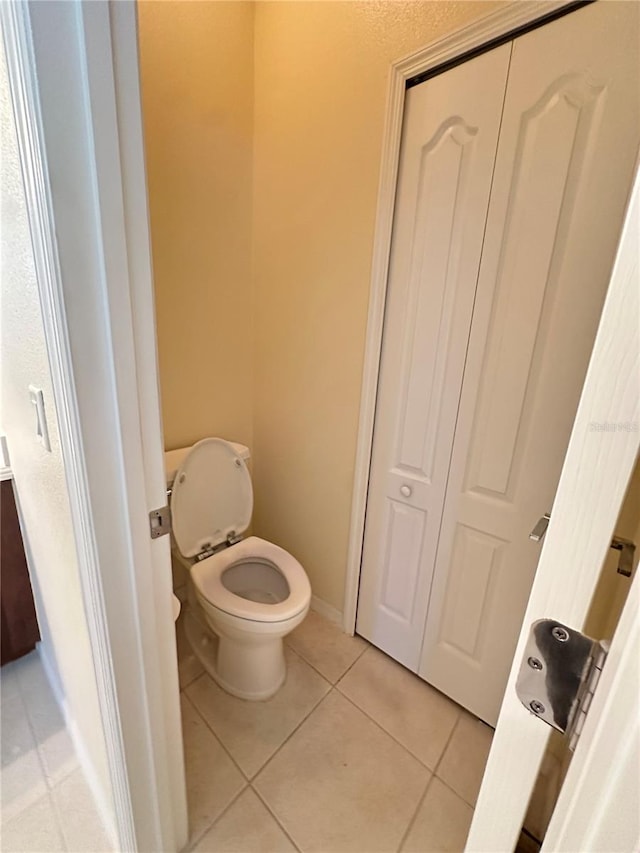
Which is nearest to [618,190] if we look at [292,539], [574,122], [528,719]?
[574,122]

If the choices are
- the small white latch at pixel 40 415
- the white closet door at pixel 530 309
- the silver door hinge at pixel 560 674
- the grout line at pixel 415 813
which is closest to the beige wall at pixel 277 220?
the white closet door at pixel 530 309

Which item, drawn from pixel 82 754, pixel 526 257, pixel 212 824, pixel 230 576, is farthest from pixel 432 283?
pixel 82 754

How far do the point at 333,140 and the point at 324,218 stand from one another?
246 millimetres

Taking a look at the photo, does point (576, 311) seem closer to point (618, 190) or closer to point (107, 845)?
point (618, 190)

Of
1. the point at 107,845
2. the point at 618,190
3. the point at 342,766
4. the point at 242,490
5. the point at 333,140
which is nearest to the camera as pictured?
the point at 618,190

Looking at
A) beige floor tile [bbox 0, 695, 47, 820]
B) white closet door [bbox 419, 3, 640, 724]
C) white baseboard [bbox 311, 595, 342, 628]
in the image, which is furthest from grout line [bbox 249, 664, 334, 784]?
beige floor tile [bbox 0, 695, 47, 820]

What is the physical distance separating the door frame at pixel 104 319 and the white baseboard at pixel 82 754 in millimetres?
367

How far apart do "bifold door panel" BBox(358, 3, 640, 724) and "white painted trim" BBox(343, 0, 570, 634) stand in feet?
0.11

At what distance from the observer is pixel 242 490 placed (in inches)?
63.0

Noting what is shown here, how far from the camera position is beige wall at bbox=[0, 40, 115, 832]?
61 centimetres

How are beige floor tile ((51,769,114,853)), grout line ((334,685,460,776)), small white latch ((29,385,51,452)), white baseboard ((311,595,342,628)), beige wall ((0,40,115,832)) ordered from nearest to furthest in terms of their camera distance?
beige wall ((0,40,115,832)) < small white latch ((29,385,51,452)) < beige floor tile ((51,769,114,853)) < grout line ((334,685,460,776)) < white baseboard ((311,595,342,628))

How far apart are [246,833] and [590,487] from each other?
1.34 meters

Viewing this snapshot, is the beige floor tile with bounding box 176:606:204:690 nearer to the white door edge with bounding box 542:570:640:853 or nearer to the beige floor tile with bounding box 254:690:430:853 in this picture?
the beige floor tile with bounding box 254:690:430:853

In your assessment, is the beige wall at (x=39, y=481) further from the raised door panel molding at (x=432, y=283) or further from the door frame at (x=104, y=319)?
the raised door panel molding at (x=432, y=283)
